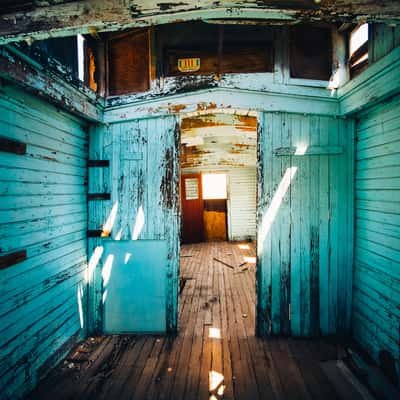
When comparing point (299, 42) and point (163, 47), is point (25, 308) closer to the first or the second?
point (163, 47)

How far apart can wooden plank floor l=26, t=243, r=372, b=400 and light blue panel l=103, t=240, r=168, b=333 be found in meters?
0.18

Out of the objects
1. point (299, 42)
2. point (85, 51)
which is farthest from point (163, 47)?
point (299, 42)

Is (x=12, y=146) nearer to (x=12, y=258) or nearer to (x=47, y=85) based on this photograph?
(x=47, y=85)

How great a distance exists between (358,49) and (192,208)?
6.83 meters

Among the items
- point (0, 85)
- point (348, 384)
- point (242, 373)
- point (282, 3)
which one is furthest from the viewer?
point (242, 373)

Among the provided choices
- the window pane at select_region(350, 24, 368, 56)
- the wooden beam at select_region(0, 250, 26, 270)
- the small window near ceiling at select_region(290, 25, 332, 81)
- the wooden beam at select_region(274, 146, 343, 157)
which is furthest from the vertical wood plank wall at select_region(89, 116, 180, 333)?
the window pane at select_region(350, 24, 368, 56)

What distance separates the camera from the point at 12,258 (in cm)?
207

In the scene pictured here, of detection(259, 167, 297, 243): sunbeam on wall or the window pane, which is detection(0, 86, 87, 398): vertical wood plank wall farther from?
the window pane

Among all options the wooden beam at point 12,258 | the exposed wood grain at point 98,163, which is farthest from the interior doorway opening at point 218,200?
the wooden beam at point 12,258

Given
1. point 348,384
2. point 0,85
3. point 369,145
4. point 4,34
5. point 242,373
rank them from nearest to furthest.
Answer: point 4,34, point 0,85, point 348,384, point 242,373, point 369,145

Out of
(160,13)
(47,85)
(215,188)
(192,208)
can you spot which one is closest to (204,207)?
(192,208)

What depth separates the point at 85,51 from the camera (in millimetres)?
3045

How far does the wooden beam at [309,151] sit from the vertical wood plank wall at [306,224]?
0.04 m

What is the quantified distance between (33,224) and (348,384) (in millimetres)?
3500
